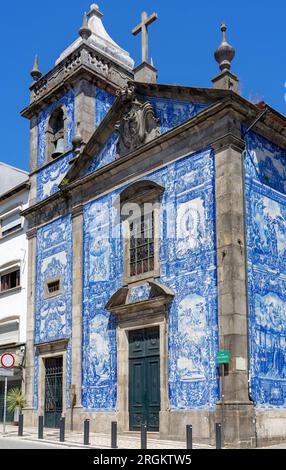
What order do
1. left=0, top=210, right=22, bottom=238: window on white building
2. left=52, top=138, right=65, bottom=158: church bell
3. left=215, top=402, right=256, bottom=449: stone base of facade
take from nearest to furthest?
left=215, top=402, right=256, bottom=449: stone base of facade
left=52, top=138, right=65, bottom=158: church bell
left=0, top=210, right=22, bottom=238: window on white building

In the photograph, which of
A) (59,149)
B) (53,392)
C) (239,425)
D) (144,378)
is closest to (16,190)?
(59,149)

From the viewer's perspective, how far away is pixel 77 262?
19.8 metres

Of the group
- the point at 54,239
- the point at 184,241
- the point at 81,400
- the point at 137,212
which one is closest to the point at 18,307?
the point at 54,239

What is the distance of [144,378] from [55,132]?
10.3 metres

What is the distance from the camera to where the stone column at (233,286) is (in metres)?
13.9

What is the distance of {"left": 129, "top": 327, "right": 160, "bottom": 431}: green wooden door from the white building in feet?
20.2

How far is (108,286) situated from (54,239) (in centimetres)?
389

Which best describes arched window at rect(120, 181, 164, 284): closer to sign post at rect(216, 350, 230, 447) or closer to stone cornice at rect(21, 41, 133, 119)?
sign post at rect(216, 350, 230, 447)

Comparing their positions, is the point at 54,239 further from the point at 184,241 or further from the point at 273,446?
the point at 273,446

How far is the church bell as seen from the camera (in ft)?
73.0

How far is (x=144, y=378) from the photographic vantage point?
16.7m

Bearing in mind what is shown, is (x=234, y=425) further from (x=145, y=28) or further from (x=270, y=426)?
(x=145, y=28)

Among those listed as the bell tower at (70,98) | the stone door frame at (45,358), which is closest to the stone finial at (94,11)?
the bell tower at (70,98)

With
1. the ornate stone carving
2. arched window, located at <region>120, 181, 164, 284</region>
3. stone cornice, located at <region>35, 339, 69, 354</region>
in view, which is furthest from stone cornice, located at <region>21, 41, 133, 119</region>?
stone cornice, located at <region>35, 339, 69, 354</region>
